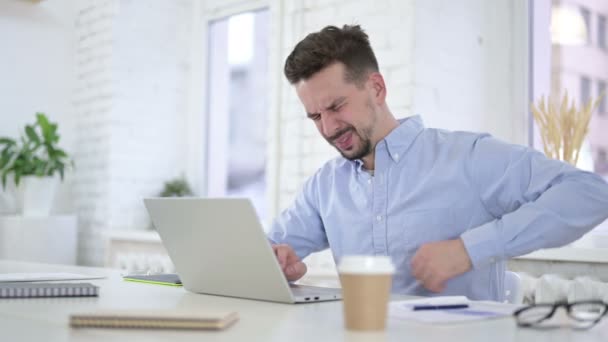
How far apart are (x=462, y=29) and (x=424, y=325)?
2.23 m

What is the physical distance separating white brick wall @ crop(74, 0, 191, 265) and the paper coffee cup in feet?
11.0

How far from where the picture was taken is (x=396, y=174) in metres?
1.98

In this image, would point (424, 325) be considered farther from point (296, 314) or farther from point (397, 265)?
point (397, 265)

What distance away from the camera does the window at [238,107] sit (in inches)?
161

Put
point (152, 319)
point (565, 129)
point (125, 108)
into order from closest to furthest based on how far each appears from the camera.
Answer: point (152, 319) → point (565, 129) → point (125, 108)

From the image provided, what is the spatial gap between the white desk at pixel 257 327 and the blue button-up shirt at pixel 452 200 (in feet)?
1.87

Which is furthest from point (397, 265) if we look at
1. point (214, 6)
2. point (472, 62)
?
point (214, 6)

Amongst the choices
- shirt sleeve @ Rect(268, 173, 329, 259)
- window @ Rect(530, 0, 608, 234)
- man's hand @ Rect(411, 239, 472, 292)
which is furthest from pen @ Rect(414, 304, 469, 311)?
window @ Rect(530, 0, 608, 234)

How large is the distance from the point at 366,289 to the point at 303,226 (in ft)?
4.00

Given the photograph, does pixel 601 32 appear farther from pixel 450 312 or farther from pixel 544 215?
pixel 450 312

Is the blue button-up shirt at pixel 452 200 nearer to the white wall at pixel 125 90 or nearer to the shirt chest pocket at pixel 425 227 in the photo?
the shirt chest pocket at pixel 425 227

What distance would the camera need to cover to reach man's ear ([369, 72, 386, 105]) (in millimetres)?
1992

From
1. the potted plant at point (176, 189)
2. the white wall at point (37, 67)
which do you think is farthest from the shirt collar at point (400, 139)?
the white wall at point (37, 67)

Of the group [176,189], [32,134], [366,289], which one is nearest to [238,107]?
[176,189]
